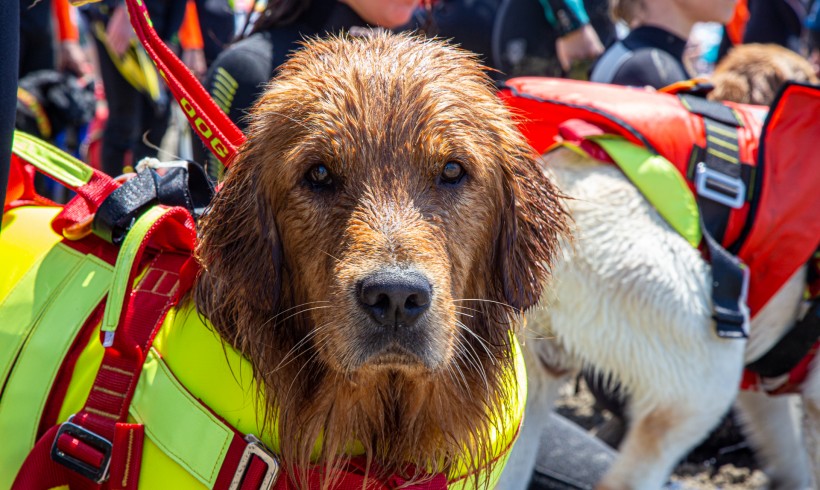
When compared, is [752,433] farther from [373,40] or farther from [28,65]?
[28,65]

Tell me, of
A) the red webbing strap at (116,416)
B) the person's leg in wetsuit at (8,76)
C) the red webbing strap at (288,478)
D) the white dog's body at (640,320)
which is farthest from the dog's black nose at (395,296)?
the white dog's body at (640,320)

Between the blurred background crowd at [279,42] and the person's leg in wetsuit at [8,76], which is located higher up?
the person's leg in wetsuit at [8,76]

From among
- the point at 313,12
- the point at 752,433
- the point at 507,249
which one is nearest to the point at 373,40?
the point at 507,249

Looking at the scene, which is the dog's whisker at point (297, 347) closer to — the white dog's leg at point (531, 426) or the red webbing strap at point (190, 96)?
the red webbing strap at point (190, 96)

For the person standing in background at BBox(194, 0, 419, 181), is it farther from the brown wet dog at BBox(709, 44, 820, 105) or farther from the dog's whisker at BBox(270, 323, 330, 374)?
the brown wet dog at BBox(709, 44, 820, 105)

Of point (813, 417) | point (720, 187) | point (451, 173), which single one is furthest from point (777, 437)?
point (451, 173)

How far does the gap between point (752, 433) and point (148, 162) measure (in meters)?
3.06

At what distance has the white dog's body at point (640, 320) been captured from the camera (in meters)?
2.92

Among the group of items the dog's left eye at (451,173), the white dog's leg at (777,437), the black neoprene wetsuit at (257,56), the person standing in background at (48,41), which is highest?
the dog's left eye at (451,173)

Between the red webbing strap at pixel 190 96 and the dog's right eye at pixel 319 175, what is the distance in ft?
1.11

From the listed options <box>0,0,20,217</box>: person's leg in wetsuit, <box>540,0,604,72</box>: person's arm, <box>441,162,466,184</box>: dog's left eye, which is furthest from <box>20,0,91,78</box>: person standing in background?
<box>441,162,466,184</box>: dog's left eye

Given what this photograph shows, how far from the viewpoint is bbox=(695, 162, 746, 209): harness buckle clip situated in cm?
302

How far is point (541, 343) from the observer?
3123 mm

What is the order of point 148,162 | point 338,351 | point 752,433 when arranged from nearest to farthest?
point 338,351 < point 148,162 < point 752,433
